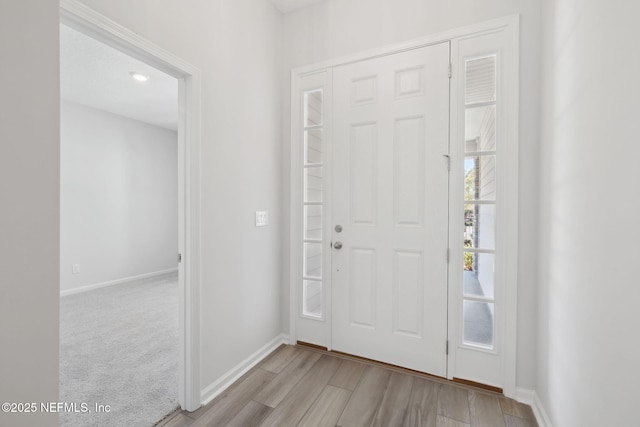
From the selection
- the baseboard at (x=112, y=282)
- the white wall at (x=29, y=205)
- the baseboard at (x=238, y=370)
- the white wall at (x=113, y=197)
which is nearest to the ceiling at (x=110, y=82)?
the white wall at (x=113, y=197)

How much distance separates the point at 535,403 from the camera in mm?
1649

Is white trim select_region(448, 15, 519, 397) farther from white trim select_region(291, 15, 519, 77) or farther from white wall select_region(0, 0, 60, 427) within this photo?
white wall select_region(0, 0, 60, 427)

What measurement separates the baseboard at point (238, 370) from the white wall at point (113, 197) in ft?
11.6

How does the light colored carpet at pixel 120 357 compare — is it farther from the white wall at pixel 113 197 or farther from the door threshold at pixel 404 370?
the door threshold at pixel 404 370

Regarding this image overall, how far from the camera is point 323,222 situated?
7.61 ft

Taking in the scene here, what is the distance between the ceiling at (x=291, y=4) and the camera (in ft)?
7.54

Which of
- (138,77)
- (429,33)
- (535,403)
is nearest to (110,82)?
(138,77)

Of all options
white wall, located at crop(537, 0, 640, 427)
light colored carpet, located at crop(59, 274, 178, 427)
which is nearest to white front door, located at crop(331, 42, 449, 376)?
white wall, located at crop(537, 0, 640, 427)

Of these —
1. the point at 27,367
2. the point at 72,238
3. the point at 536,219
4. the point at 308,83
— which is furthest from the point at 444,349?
the point at 72,238

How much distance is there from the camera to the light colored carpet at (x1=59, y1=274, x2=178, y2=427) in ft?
5.42

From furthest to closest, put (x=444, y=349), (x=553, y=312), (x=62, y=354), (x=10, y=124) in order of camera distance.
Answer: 1. (x=62, y=354)
2. (x=444, y=349)
3. (x=553, y=312)
4. (x=10, y=124)

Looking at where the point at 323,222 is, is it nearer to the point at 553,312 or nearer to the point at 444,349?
the point at 444,349

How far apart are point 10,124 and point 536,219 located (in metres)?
2.34

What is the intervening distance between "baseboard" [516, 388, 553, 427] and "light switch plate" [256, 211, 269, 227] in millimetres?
2079
